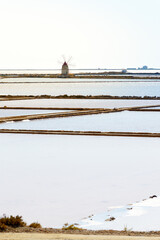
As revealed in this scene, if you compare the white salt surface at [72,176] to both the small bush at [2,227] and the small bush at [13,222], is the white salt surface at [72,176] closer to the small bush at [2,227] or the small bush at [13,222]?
the small bush at [13,222]

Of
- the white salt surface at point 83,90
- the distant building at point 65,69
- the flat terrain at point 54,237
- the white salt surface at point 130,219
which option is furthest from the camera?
the distant building at point 65,69

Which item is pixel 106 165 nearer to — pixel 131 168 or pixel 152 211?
Result: pixel 131 168

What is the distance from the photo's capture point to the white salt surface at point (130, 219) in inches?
215

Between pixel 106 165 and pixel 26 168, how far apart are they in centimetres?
125

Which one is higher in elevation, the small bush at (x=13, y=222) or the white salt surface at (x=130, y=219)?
the white salt surface at (x=130, y=219)

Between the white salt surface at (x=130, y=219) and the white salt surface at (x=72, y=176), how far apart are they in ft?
0.14

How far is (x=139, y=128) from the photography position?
1480cm

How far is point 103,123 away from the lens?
16.3 meters

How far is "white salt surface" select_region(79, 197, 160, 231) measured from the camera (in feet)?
17.9

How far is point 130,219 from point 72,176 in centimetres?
222

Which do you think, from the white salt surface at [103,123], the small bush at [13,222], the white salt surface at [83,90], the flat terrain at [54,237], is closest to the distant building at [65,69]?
the white salt surface at [83,90]

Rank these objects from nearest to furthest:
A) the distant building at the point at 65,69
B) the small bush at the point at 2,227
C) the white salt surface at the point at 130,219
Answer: the small bush at the point at 2,227 → the white salt surface at the point at 130,219 → the distant building at the point at 65,69

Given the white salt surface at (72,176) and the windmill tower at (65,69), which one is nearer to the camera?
the white salt surface at (72,176)

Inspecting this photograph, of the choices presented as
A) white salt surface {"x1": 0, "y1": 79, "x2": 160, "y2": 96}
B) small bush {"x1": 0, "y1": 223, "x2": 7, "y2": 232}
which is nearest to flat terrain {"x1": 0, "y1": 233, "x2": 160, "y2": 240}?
small bush {"x1": 0, "y1": 223, "x2": 7, "y2": 232}
